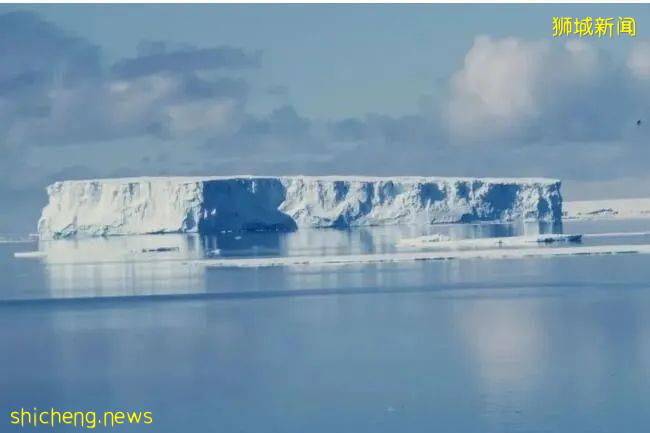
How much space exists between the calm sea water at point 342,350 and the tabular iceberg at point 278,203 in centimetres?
1827

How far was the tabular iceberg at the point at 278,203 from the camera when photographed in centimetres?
3647

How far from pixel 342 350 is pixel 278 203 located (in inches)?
1176

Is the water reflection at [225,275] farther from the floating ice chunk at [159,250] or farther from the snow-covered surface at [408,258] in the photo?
the floating ice chunk at [159,250]

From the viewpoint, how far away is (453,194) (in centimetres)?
4197

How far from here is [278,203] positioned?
39.8 metres

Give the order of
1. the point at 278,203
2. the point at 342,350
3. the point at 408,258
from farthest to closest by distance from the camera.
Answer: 1. the point at 278,203
2. the point at 408,258
3. the point at 342,350

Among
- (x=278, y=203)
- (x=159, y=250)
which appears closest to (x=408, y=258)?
(x=159, y=250)

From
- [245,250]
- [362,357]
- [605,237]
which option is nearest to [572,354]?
[362,357]

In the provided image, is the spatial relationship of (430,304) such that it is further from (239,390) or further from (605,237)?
(605,237)

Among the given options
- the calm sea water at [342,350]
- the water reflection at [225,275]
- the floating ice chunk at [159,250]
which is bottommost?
the calm sea water at [342,350]

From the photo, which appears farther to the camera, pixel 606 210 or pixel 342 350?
pixel 606 210

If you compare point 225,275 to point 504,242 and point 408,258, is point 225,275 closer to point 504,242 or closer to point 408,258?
point 408,258

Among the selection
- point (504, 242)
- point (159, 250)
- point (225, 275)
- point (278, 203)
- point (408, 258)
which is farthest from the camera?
point (278, 203)

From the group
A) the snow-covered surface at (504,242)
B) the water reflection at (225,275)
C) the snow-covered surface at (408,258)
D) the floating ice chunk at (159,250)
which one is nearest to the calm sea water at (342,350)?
the water reflection at (225,275)
